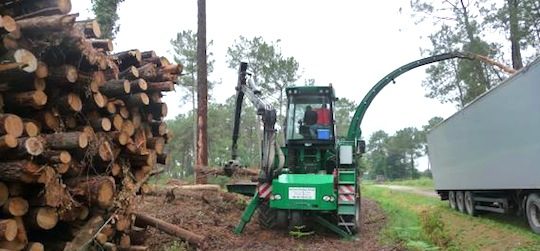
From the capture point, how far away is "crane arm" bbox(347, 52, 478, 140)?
13.6 m

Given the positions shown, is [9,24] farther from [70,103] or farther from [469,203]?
[469,203]

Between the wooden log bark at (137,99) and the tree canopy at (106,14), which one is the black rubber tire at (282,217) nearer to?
the wooden log bark at (137,99)

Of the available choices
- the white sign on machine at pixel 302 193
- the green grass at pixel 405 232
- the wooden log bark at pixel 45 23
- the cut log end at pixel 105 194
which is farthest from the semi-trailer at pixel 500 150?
the wooden log bark at pixel 45 23

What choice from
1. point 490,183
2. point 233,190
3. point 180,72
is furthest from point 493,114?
point 180,72

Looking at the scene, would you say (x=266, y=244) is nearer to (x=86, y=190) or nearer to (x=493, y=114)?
(x=86, y=190)

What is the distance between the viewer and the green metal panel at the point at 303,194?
10.0 metres

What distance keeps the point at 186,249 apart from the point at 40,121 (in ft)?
11.6

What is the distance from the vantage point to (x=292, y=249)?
29.8 ft

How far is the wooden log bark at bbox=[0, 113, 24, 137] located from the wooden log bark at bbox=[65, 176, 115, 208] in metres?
0.94

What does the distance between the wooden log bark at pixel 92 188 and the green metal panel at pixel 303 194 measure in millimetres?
4799

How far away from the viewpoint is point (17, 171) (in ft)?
16.0

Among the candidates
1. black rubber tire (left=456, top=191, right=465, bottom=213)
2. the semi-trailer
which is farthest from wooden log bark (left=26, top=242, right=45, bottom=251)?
black rubber tire (left=456, top=191, right=465, bottom=213)

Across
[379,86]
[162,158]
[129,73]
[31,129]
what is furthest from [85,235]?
[379,86]

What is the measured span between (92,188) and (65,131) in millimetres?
726
